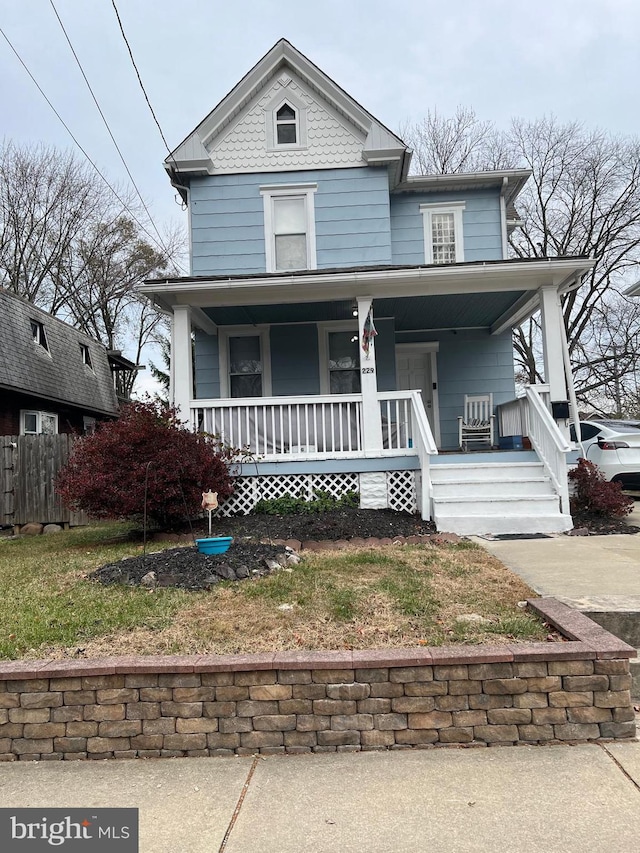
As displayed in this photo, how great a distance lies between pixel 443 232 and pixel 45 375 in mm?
10725

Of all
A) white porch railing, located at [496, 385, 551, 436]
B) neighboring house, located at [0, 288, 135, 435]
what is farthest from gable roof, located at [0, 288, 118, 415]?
white porch railing, located at [496, 385, 551, 436]

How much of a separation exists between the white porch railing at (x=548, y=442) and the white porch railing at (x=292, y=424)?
1.79 meters

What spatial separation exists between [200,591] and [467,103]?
1006 inches

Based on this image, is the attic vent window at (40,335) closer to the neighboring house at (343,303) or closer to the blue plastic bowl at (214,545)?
the neighboring house at (343,303)

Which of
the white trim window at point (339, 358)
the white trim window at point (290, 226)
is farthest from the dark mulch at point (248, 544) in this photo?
the white trim window at point (290, 226)

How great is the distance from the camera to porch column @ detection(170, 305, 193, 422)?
9094mm

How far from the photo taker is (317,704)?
3152mm

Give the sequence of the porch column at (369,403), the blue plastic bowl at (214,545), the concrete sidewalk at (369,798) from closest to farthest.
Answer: the concrete sidewalk at (369,798)
the blue plastic bowl at (214,545)
the porch column at (369,403)

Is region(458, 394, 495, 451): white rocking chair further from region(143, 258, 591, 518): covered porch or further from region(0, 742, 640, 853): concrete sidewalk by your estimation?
region(0, 742, 640, 853): concrete sidewalk

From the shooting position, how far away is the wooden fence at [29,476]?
36.8 ft

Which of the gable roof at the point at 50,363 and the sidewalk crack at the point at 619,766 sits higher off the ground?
the gable roof at the point at 50,363

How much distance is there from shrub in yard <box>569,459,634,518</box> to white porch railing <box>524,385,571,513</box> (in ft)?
1.77

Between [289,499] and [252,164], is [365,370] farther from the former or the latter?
[252,164]
